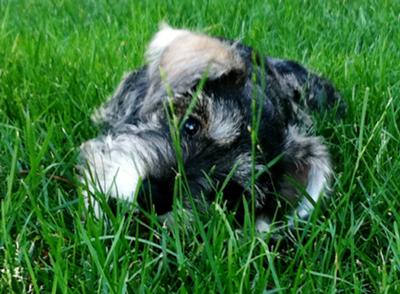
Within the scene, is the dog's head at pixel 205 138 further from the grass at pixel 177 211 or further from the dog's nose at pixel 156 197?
the grass at pixel 177 211

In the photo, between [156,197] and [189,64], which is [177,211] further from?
[189,64]

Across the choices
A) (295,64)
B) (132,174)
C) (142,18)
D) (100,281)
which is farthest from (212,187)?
(142,18)

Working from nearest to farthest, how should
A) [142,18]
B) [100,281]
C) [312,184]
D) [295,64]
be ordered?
[100,281] → [312,184] → [295,64] → [142,18]

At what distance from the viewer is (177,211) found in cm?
191

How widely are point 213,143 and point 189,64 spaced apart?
14.7 inches

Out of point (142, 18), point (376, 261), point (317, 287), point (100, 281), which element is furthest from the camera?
point (142, 18)

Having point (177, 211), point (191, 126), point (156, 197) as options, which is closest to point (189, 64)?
point (191, 126)

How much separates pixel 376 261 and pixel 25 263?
1.02m

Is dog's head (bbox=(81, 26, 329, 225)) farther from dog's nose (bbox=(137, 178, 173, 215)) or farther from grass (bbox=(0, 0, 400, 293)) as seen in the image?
grass (bbox=(0, 0, 400, 293))

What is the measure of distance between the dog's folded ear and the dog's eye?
14 cm

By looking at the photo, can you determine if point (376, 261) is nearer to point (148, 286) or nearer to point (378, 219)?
point (378, 219)

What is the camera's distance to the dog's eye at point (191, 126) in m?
2.33

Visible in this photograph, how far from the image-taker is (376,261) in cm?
198

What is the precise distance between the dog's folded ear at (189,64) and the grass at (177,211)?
388 mm
